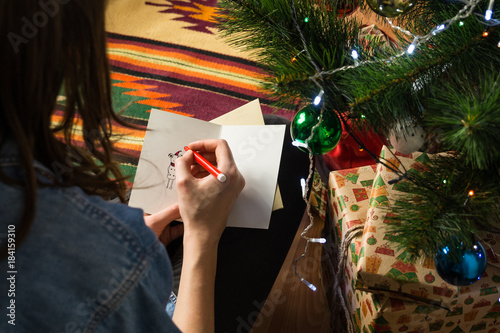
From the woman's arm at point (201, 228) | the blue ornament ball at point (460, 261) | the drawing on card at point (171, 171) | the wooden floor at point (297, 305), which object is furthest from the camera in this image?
the wooden floor at point (297, 305)

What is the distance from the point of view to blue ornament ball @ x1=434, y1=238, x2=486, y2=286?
44cm

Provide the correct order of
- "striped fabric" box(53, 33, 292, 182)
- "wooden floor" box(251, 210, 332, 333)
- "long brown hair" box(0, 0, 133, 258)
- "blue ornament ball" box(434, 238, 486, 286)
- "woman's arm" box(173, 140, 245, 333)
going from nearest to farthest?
"long brown hair" box(0, 0, 133, 258) → "blue ornament ball" box(434, 238, 486, 286) → "woman's arm" box(173, 140, 245, 333) → "wooden floor" box(251, 210, 332, 333) → "striped fabric" box(53, 33, 292, 182)

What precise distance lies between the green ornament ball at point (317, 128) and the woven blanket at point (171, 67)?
75 centimetres

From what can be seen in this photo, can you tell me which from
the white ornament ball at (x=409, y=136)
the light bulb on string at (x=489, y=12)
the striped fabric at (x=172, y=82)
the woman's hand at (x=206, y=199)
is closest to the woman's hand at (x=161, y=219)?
the woman's hand at (x=206, y=199)

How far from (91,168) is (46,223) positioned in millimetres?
128

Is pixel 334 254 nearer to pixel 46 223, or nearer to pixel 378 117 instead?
pixel 378 117

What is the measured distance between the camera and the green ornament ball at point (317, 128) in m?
0.50

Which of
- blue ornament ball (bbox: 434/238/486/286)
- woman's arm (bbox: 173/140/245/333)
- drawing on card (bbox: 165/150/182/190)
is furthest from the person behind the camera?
drawing on card (bbox: 165/150/182/190)

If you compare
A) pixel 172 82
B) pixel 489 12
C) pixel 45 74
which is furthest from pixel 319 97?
pixel 172 82

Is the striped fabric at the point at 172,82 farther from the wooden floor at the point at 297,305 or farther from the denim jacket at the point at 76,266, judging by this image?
the denim jacket at the point at 76,266

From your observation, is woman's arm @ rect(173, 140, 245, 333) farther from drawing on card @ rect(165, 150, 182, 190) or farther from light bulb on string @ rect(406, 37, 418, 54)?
light bulb on string @ rect(406, 37, 418, 54)

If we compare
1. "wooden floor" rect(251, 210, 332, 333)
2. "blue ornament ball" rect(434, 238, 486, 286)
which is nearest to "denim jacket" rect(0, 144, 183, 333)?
"blue ornament ball" rect(434, 238, 486, 286)

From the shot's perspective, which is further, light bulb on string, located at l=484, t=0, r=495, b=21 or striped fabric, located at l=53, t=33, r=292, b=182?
striped fabric, located at l=53, t=33, r=292, b=182

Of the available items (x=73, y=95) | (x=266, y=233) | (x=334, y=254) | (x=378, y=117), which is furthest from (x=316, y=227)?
(x=73, y=95)
